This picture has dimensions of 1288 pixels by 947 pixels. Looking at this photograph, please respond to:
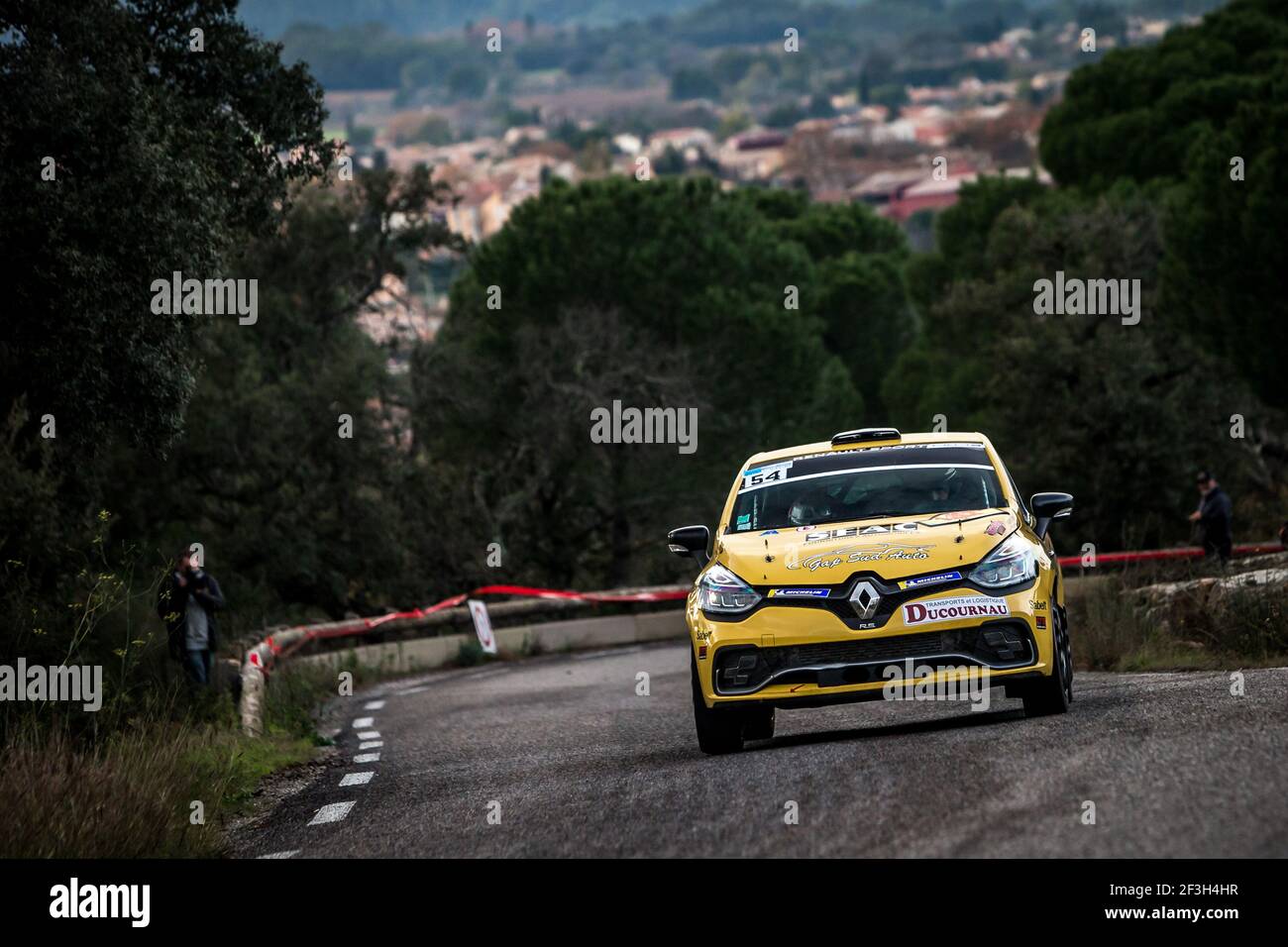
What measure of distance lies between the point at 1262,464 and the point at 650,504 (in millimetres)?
13204

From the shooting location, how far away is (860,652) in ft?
36.9

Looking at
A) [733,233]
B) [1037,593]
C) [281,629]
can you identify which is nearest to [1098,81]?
[733,233]

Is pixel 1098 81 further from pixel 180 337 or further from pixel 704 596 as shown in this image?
pixel 704 596

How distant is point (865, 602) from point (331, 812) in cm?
322

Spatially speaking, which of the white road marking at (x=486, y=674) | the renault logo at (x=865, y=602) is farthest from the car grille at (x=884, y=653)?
the white road marking at (x=486, y=674)

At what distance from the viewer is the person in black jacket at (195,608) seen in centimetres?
1823

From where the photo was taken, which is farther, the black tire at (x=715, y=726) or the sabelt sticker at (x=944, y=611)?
the black tire at (x=715, y=726)

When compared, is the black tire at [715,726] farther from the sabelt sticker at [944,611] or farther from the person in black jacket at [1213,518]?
the person in black jacket at [1213,518]

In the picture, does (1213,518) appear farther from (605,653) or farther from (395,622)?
(395,622)

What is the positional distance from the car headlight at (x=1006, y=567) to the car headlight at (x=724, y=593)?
1262mm

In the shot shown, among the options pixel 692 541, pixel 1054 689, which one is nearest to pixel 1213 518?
Answer: pixel 692 541

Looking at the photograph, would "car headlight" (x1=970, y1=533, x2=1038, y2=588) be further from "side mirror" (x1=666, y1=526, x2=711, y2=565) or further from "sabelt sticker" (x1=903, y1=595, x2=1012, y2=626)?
"side mirror" (x1=666, y1=526, x2=711, y2=565)

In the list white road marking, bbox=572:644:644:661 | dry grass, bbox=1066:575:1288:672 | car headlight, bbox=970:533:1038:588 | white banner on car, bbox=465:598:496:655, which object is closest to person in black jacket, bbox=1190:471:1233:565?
dry grass, bbox=1066:575:1288:672

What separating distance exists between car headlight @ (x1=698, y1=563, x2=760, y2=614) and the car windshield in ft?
2.48
